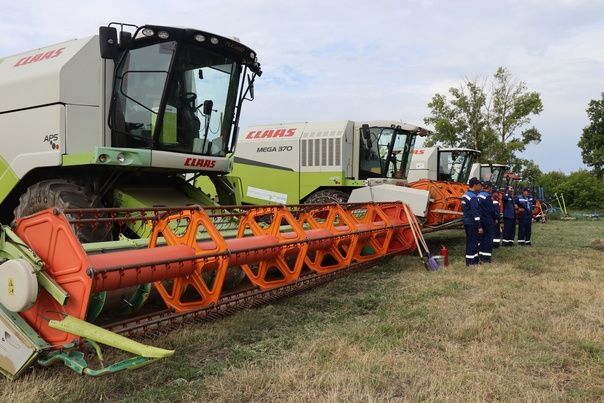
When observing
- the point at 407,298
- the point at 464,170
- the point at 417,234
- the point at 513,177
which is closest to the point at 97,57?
the point at 407,298

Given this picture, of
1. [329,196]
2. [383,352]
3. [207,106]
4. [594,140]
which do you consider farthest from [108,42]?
[594,140]

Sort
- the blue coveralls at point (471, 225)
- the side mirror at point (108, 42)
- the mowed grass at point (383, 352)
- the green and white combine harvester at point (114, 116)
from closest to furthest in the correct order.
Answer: the mowed grass at point (383, 352) → the green and white combine harvester at point (114, 116) → the side mirror at point (108, 42) → the blue coveralls at point (471, 225)

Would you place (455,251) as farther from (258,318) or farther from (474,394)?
(474,394)

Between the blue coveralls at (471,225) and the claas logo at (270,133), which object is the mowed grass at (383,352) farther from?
the claas logo at (270,133)

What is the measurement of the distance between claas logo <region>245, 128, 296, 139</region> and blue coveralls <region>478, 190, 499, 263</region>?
5.16 m

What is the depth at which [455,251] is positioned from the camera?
32.2 ft

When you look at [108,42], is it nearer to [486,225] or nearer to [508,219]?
[486,225]

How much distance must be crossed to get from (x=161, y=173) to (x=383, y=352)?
397 cm

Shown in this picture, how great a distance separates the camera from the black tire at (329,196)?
10656mm

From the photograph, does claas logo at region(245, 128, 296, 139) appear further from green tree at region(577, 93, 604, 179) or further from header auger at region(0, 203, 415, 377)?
green tree at region(577, 93, 604, 179)

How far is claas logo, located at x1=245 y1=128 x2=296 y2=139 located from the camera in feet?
38.9

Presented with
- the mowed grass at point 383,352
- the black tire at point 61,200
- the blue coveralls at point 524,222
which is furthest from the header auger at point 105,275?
the blue coveralls at point 524,222

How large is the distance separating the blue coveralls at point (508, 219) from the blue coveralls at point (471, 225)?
3.39 metres

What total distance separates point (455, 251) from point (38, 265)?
8261 mm
